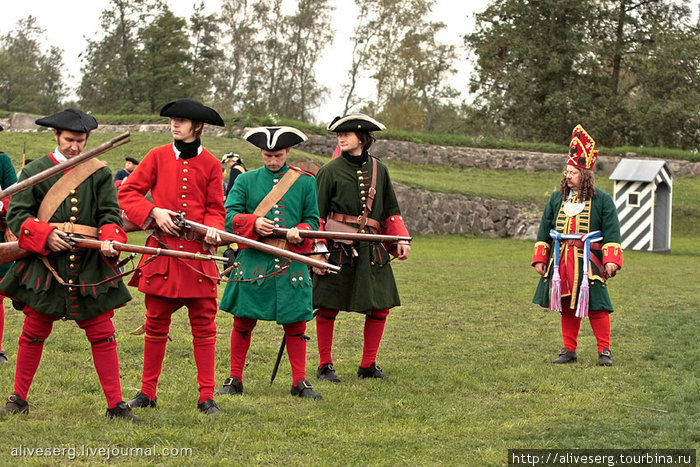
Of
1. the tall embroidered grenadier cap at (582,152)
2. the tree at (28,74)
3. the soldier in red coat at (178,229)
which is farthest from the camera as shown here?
the tree at (28,74)

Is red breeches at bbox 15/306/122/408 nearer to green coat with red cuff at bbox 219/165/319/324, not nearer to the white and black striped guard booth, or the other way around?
green coat with red cuff at bbox 219/165/319/324

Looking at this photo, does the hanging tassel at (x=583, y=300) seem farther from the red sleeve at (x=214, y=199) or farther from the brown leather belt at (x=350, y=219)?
the red sleeve at (x=214, y=199)

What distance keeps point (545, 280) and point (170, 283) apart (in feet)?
14.2

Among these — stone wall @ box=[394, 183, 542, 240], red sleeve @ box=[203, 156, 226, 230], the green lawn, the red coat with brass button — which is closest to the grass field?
the green lawn

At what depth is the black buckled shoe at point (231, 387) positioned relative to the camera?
679 centimetres

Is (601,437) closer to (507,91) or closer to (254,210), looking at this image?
(254,210)

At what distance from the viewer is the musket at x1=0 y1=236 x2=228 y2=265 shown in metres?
5.43

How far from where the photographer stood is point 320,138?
105 feet

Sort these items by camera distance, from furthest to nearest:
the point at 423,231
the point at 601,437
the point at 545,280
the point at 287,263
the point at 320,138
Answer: the point at 320,138 < the point at 423,231 < the point at 545,280 < the point at 287,263 < the point at 601,437

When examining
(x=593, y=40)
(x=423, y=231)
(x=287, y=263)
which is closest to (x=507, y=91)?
(x=593, y=40)

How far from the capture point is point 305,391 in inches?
266

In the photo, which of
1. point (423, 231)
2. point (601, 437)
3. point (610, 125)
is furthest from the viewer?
point (610, 125)

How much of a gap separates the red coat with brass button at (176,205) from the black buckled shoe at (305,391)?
117cm

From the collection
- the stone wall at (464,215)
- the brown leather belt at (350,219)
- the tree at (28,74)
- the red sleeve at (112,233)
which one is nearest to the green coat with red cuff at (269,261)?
the brown leather belt at (350,219)
